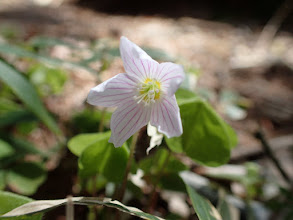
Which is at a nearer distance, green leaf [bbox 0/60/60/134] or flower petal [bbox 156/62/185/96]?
flower petal [bbox 156/62/185/96]

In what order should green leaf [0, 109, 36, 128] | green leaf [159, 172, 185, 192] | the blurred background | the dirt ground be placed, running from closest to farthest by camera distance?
green leaf [159, 172, 185, 192] → green leaf [0, 109, 36, 128] → the blurred background → the dirt ground

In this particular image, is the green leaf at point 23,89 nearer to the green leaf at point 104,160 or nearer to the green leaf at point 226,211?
the green leaf at point 104,160

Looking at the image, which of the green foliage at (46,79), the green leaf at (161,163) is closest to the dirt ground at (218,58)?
the green foliage at (46,79)

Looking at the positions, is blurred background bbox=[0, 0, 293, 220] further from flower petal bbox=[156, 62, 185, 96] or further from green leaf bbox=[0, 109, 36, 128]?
flower petal bbox=[156, 62, 185, 96]

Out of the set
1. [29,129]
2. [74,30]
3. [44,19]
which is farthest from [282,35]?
[29,129]

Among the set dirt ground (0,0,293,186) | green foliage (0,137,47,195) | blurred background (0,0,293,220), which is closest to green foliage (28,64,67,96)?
blurred background (0,0,293,220)

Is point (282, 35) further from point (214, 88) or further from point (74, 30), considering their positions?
point (74, 30)
